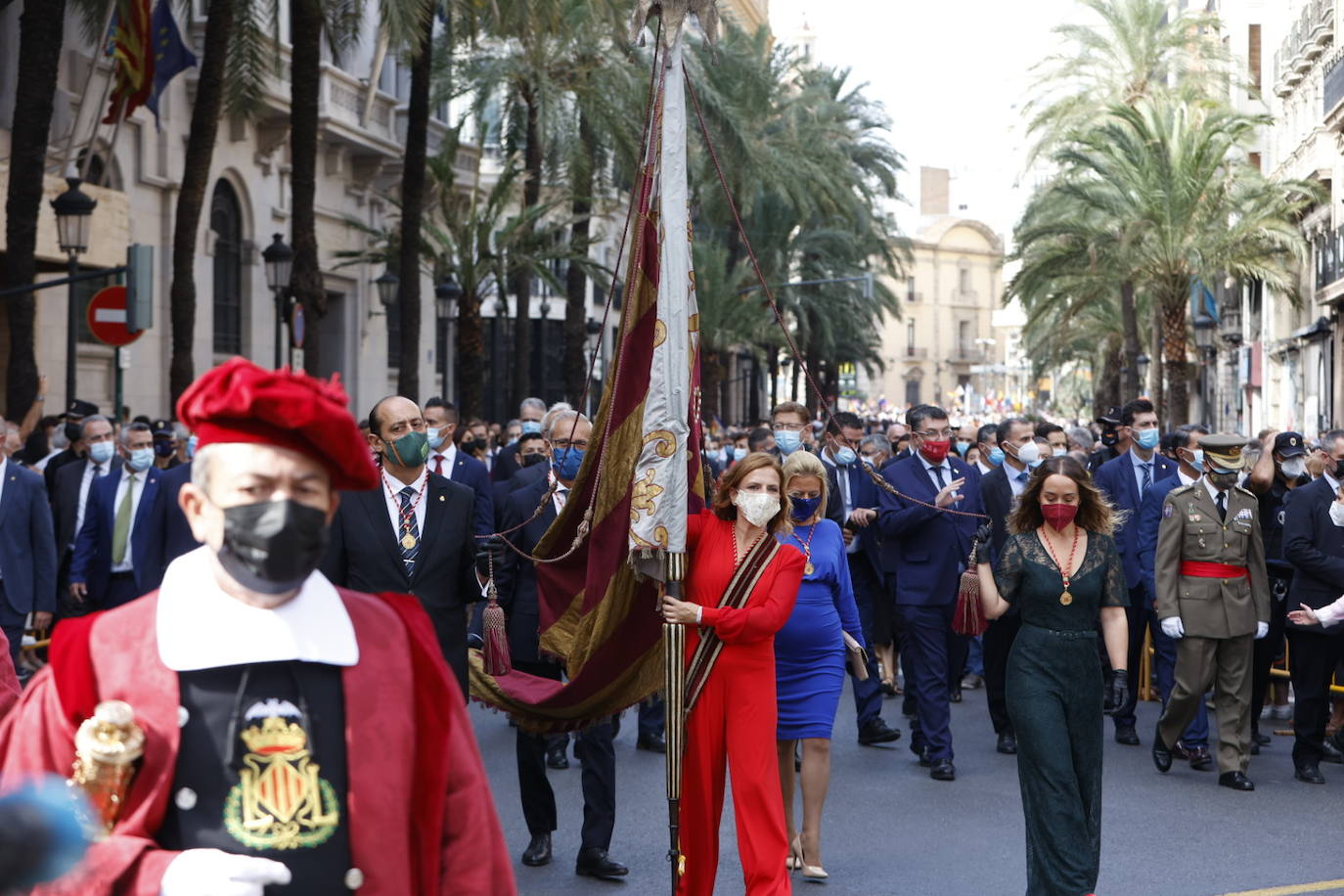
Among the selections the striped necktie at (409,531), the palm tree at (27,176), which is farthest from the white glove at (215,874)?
the palm tree at (27,176)

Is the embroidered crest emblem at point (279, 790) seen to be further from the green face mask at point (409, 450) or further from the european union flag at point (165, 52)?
the european union flag at point (165, 52)

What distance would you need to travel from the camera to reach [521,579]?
8.07 meters

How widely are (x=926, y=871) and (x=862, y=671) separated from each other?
91 centimetres

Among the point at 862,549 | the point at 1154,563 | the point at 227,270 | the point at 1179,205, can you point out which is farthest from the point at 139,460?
the point at 1179,205

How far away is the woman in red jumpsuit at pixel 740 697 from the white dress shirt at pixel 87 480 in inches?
236

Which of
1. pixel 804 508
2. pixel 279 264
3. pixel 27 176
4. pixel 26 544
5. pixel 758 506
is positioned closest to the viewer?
pixel 758 506

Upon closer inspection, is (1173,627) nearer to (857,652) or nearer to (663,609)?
(857,652)

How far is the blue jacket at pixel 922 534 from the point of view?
10148 mm

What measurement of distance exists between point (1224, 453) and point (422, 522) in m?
A: 4.74

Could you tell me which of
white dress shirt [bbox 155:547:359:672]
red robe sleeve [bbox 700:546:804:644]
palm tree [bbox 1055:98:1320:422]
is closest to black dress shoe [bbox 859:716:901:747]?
red robe sleeve [bbox 700:546:804:644]

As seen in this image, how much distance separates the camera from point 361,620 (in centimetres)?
307

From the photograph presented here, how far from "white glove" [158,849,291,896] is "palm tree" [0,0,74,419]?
15.0m

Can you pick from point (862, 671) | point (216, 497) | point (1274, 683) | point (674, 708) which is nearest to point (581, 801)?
point (862, 671)

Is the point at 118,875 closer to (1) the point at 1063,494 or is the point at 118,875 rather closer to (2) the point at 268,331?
(1) the point at 1063,494
